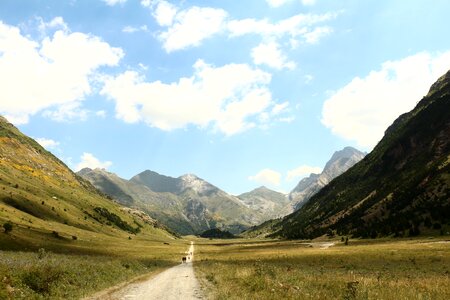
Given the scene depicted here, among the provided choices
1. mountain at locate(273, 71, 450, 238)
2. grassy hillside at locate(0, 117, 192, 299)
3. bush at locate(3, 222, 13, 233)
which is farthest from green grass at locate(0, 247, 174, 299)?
mountain at locate(273, 71, 450, 238)

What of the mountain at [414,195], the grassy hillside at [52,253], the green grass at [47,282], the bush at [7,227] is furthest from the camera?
the mountain at [414,195]

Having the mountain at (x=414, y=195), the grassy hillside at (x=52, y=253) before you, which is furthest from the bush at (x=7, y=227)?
the mountain at (x=414, y=195)

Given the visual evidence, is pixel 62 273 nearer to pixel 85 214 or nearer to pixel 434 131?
pixel 85 214

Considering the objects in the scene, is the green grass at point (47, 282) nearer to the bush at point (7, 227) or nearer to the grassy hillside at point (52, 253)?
the grassy hillside at point (52, 253)

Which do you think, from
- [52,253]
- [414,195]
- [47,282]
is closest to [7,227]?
[52,253]

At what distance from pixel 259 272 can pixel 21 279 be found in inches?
696

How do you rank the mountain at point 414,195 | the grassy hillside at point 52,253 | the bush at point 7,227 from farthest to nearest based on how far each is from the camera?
the mountain at point 414,195
the bush at point 7,227
the grassy hillside at point 52,253

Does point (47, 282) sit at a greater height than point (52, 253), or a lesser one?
Answer: greater

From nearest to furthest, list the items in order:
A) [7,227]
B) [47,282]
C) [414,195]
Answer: [47,282] → [7,227] → [414,195]

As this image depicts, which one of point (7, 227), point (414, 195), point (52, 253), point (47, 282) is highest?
point (414, 195)

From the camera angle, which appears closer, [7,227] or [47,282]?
[47,282]

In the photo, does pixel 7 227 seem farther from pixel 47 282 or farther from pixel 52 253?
pixel 47 282

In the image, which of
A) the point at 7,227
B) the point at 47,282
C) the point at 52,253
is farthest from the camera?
the point at 7,227

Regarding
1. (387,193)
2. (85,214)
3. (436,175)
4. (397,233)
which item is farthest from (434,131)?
(85,214)
